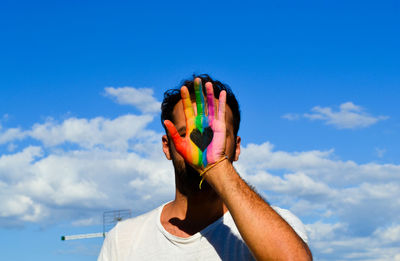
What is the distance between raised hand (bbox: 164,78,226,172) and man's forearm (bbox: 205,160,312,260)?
0.36 meters

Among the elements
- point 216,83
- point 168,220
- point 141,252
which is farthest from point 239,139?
point 141,252

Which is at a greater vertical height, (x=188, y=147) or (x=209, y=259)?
(x=188, y=147)

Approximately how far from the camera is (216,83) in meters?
5.78

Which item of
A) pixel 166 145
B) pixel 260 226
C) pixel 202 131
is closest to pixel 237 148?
pixel 166 145

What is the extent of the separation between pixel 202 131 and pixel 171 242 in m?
1.30

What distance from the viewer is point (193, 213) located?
5039 millimetres

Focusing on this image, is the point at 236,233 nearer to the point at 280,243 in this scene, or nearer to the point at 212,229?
the point at 212,229

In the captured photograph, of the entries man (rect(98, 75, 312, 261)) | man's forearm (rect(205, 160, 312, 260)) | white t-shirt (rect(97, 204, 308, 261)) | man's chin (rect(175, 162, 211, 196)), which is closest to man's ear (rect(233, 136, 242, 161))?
man (rect(98, 75, 312, 261))

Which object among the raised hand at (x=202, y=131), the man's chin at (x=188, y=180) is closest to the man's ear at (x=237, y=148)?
the man's chin at (x=188, y=180)

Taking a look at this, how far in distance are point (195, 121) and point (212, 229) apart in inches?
45.9

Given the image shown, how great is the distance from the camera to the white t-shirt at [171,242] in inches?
179

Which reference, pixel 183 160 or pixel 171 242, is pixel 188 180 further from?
pixel 171 242

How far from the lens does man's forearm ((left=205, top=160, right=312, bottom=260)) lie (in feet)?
11.8

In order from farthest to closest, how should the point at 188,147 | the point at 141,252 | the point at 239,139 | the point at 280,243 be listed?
the point at 239,139
the point at 141,252
the point at 188,147
the point at 280,243
